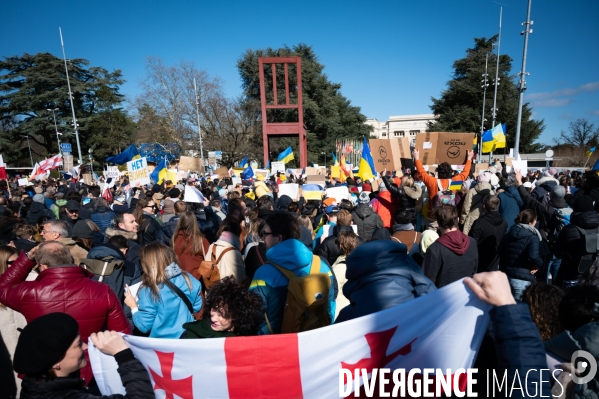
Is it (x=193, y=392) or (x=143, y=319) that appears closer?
(x=193, y=392)

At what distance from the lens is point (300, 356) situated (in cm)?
171

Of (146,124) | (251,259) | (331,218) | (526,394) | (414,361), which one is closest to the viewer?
(526,394)

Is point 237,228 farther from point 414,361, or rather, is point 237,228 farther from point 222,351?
point 414,361

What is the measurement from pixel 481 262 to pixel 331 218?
2166mm

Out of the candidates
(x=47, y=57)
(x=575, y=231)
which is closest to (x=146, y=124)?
(x=47, y=57)

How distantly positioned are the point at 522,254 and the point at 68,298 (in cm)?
420

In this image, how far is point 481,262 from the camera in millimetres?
4723

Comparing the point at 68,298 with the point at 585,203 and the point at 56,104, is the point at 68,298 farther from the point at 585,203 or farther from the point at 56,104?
the point at 56,104

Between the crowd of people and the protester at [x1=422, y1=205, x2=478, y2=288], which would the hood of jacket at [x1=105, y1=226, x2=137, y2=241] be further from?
the protester at [x1=422, y1=205, x2=478, y2=288]

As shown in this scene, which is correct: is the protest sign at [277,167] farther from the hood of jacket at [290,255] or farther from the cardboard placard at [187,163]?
the hood of jacket at [290,255]

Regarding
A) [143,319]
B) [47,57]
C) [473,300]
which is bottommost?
[143,319]

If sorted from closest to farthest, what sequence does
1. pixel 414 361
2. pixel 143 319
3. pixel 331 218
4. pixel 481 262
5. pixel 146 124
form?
pixel 414 361 → pixel 143 319 → pixel 481 262 → pixel 331 218 → pixel 146 124

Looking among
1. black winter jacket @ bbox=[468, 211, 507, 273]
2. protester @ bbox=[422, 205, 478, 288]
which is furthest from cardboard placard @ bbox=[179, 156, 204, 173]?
protester @ bbox=[422, 205, 478, 288]

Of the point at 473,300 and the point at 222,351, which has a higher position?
the point at 473,300
